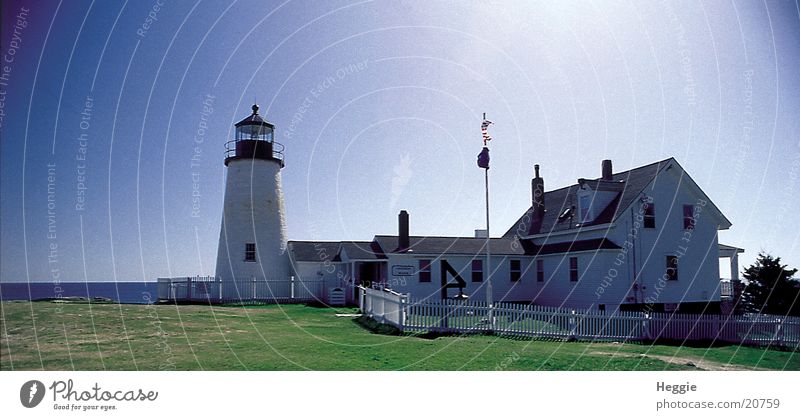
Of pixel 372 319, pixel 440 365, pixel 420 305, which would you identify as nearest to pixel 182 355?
pixel 440 365

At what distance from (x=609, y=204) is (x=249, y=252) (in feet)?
40.2

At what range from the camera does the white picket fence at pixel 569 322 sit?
11211 mm

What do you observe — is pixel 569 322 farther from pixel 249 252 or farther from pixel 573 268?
pixel 249 252

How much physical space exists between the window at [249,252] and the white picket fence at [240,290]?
789mm

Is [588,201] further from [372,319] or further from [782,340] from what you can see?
[372,319]

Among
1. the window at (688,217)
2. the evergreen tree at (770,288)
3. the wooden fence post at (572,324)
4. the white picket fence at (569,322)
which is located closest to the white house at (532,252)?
the window at (688,217)

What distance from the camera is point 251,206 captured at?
1958 cm

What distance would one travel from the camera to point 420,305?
441 inches

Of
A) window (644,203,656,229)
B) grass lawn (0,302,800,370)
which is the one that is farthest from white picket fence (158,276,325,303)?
window (644,203,656,229)

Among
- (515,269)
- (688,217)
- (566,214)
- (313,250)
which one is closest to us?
(688,217)

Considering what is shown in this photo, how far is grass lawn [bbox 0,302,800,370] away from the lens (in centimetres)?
698

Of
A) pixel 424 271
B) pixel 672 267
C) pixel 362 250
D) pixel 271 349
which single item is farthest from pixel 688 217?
pixel 271 349
